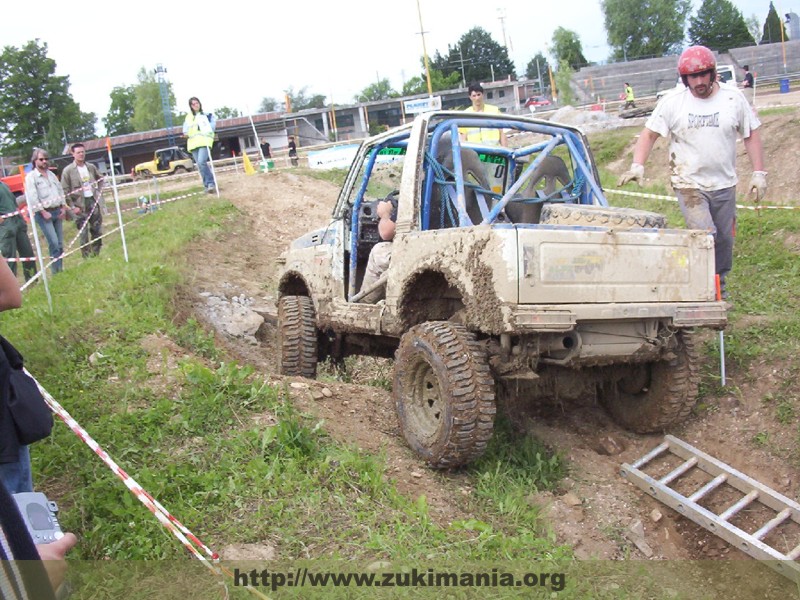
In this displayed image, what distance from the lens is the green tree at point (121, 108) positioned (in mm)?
93438

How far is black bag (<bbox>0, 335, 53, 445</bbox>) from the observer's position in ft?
8.60

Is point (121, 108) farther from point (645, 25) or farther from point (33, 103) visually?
point (645, 25)

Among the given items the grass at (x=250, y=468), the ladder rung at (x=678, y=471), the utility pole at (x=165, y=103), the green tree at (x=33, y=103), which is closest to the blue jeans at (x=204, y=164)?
the grass at (x=250, y=468)

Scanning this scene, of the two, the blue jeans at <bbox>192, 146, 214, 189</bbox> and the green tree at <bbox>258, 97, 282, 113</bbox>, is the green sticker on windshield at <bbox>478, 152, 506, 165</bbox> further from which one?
the green tree at <bbox>258, 97, 282, 113</bbox>

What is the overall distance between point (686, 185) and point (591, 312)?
2274 mm

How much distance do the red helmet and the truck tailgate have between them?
5.42ft

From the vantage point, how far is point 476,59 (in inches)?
3580

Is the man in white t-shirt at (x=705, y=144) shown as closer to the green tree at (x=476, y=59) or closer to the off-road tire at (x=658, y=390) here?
the off-road tire at (x=658, y=390)

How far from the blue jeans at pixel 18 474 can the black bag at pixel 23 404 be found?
4.3 inches

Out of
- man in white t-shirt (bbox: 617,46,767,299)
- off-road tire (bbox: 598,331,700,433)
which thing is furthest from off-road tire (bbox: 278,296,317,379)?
man in white t-shirt (bbox: 617,46,767,299)

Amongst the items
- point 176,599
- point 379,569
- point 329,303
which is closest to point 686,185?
point 329,303

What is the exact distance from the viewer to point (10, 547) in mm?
1457

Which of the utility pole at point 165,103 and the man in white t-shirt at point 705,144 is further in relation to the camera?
the utility pole at point 165,103

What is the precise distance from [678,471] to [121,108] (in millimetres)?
100737
